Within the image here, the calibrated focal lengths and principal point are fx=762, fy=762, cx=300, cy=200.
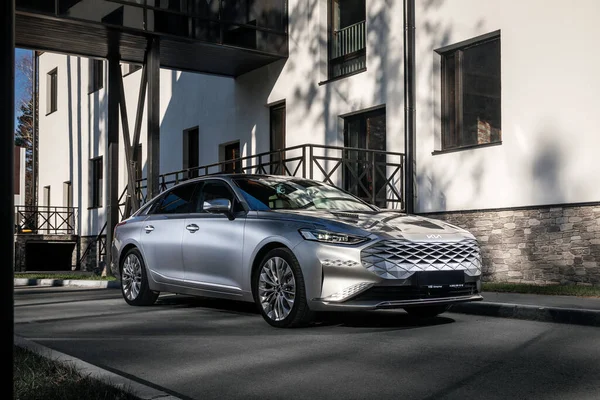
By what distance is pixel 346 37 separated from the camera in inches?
715

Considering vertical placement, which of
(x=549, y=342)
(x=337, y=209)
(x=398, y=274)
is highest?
(x=337, y=209)

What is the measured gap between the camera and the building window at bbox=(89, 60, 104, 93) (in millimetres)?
29042

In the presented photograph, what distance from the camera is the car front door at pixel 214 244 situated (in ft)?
26.8

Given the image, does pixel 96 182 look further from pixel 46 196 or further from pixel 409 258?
pixel 409 258

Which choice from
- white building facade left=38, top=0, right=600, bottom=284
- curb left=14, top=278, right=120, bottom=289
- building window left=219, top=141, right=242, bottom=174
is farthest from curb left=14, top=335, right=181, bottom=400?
building window left=219, top=141, right=242, bottom=174

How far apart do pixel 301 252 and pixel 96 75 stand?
24.3m

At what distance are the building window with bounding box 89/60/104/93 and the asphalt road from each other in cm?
2115

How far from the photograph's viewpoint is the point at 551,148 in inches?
508

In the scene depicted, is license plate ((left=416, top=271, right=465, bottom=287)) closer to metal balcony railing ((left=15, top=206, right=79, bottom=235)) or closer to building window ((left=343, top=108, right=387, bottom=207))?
building window ((left=343, top=108, right=387, bottom=207))

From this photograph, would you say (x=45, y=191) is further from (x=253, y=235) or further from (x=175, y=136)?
(x=253, y=235)

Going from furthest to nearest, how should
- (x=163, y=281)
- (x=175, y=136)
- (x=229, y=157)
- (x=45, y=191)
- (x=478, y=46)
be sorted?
(x=45, y=191)
(x=175, y=136)
(x=229, y=157)
(x=478, y=46)
(x=163, y=281)

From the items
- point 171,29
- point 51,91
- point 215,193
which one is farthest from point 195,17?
point 51,91

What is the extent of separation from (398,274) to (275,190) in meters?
2.17

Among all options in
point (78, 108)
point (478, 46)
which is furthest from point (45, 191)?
point (478, 46)
